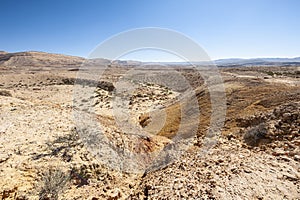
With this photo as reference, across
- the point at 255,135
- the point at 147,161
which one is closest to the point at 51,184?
the point at 147,161

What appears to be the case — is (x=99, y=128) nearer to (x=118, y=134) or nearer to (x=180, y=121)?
(x=118, y=134)

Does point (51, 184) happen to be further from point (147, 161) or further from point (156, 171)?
point (147, 161)

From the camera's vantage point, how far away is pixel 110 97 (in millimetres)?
25188

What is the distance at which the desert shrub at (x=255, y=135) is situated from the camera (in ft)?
26.2

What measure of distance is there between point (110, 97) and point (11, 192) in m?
20.0

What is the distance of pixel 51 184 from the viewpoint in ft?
19.1

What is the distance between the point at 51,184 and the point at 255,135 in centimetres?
690

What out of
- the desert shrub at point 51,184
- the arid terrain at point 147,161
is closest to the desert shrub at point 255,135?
the arid terrain at point 147,161

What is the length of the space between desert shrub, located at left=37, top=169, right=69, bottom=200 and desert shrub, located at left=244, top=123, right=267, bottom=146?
6237 millimetres

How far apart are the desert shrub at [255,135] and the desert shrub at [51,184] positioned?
624 cm

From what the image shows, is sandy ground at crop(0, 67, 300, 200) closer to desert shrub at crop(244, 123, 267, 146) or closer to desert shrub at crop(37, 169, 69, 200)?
desert shrub at crop(37, 169, 69, 200)

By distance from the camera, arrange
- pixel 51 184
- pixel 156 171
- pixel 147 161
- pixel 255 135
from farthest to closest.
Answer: pixel 255 135, pixel 147 161, pixel 156 171, pixel 51 184

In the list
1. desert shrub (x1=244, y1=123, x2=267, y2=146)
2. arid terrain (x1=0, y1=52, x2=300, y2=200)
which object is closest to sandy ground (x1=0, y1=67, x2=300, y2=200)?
arid terrain (x1=0, y1=52, x2=300, y2=200)

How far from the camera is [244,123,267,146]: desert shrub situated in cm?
797
